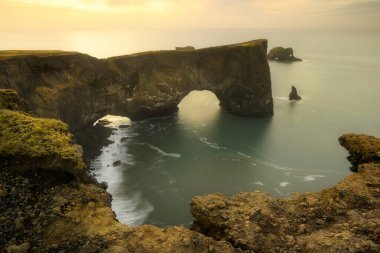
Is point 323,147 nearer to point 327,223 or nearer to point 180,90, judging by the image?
point 180,90

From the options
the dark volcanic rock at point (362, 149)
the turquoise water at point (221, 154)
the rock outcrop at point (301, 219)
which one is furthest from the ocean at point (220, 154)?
the rock outcrop at point (301, 219)

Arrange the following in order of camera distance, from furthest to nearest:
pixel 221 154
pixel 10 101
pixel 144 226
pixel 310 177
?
1. pixel 221 154
2. pixel 310 177
3. pixel 10 101
4. pixel 144 226

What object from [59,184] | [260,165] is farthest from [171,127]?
[59,184]

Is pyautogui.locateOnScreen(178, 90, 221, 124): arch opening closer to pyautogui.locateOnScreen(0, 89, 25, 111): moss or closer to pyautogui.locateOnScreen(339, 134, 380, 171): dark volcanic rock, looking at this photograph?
pyautogui.locateOnScreen(339, 134, 380, 171): dark volcanic rock

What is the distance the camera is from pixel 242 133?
2157 inches

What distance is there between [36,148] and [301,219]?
14.6m

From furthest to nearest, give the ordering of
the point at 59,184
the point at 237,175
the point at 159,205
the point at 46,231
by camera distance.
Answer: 1. the point at 237,175
2. the point at 159,205
3. the point at 59,184
4. the point at 46,231

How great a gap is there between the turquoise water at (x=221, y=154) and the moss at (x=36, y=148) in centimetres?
1405

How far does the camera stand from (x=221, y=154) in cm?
4647

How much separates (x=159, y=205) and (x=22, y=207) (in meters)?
19.3

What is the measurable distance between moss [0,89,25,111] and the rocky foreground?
12.3ft

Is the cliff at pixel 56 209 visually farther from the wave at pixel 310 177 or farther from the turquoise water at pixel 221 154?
the wave at pixel 310 177

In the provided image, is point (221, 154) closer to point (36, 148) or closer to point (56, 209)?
point (36, 148)

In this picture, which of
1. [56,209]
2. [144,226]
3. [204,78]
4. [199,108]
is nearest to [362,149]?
[144,226]
